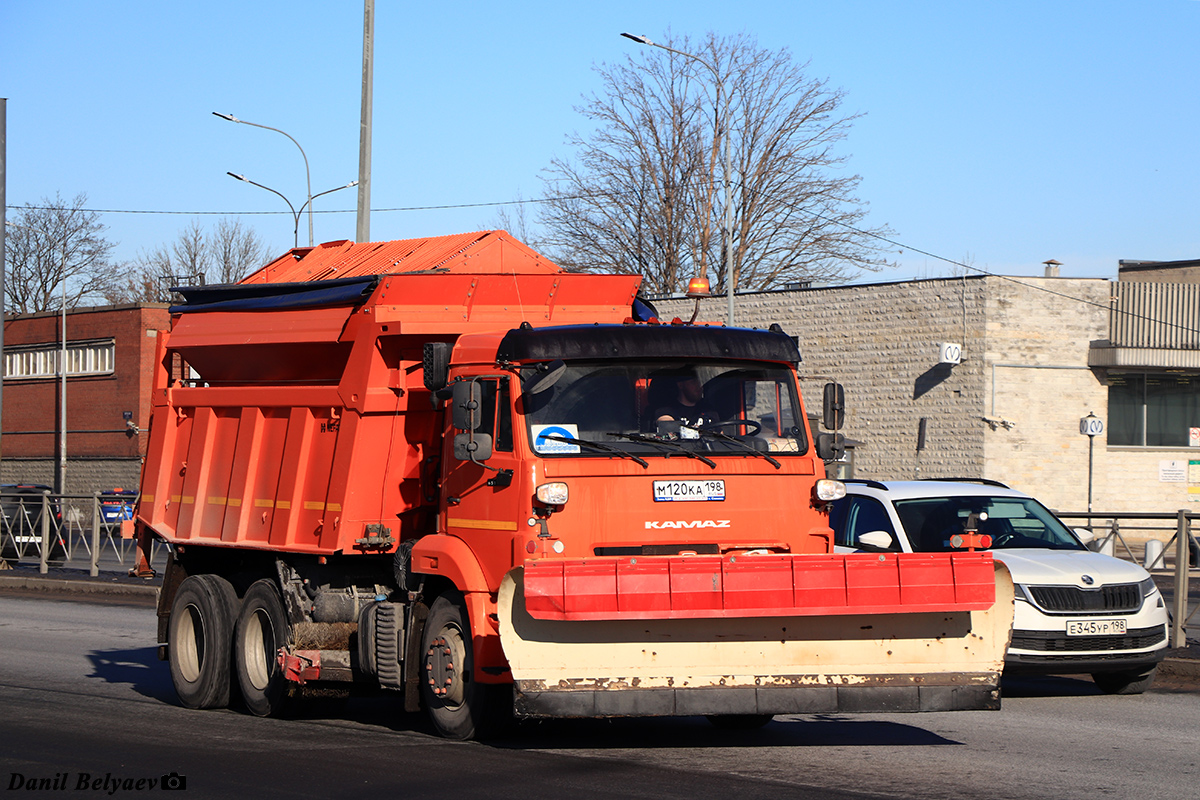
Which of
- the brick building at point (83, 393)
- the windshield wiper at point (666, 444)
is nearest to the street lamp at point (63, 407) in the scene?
the brick building at point (83, 393)

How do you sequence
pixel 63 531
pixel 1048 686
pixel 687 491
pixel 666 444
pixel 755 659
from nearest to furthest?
pixel 755 659, pixel 687 491, pixel 666 444, pixel 1048 686, pixel 63 531

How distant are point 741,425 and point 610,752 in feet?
7.07

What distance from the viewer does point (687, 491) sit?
8117 mm

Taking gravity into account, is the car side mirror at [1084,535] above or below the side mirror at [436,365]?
below

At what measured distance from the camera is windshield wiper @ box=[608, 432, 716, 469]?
8211 mm

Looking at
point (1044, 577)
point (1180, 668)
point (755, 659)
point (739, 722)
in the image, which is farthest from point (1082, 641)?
point (755, 659)

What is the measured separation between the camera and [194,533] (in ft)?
37.3

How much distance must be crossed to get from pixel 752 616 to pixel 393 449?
3.24 m

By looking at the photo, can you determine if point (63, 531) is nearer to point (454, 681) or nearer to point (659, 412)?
point (454, 681)

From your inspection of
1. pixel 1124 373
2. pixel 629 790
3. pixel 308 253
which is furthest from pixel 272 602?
pixel 1124 373

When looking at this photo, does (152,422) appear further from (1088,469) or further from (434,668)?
(1088,469)

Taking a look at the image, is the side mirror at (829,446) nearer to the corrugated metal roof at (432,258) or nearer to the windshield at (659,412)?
the windshield at (659,412)

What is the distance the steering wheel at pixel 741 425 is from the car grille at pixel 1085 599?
3.68 metres

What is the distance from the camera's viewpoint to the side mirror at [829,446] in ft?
28.9
